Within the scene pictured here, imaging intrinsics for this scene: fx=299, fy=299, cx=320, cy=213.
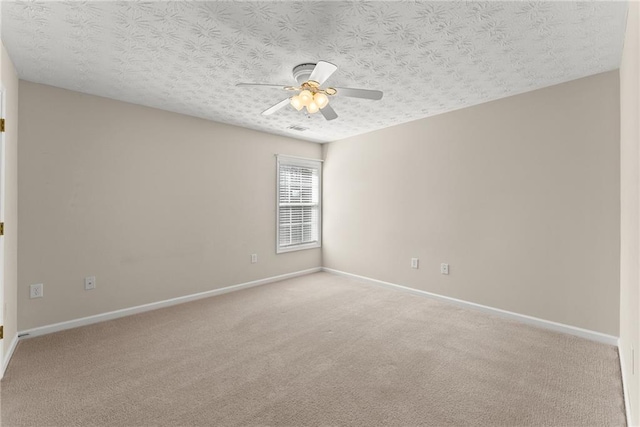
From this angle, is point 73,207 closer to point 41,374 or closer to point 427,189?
point 41,374

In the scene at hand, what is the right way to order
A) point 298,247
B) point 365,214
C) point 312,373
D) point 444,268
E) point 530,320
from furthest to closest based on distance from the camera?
1. point 298,247
2. point 365,214
3. point 444,268
4. point 530,320
5. point 312,373

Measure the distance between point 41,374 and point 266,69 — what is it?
9.33 feet

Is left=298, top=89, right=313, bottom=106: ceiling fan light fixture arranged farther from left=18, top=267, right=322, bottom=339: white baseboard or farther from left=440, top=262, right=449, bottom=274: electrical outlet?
left=18, top=267, right=322, bottom=339: white baseboard

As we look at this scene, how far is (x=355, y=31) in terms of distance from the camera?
1.96m

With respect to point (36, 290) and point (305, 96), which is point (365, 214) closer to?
point (305, 96)

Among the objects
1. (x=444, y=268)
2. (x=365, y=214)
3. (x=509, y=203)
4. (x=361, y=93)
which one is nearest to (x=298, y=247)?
(x=365, y=214)

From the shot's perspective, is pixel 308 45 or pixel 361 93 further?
pixel 361 93

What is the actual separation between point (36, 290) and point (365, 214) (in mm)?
3934

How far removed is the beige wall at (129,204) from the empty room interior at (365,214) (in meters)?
0.02

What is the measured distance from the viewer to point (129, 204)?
11.0ft

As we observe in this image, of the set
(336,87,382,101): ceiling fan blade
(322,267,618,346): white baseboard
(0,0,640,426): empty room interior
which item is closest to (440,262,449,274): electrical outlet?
(0,0,640,426): empty room interior

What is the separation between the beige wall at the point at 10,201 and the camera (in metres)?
2.25

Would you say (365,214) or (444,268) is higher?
(365,214)

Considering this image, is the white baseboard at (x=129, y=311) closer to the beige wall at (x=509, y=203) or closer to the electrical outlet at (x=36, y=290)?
the electrical outlet at (x=36, y=290)
